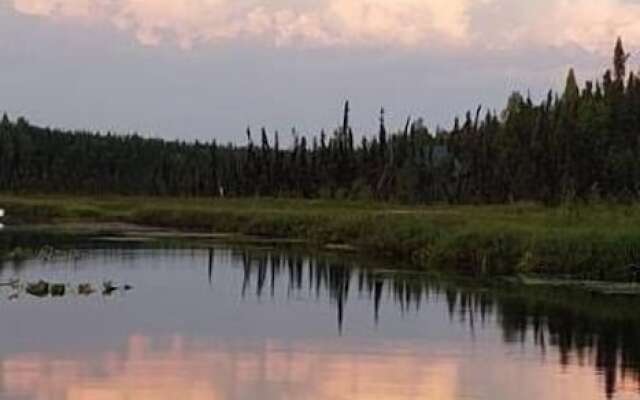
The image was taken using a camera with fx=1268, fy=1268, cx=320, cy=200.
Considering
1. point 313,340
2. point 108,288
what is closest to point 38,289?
point 108,288

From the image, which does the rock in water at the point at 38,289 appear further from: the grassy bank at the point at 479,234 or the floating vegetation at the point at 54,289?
the grassy bank at the point at 479,234

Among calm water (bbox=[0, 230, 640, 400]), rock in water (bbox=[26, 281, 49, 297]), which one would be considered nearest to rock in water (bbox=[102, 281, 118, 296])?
calm water (bbox=[0, 230, 640, 400])

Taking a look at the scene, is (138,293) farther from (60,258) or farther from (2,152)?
(2,152)

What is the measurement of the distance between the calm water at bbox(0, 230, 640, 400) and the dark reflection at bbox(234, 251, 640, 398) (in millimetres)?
49

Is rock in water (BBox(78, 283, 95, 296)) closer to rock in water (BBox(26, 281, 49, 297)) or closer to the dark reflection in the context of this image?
rock in water (BBox(26, 281, 49, 297))

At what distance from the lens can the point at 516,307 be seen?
2817 centimetres

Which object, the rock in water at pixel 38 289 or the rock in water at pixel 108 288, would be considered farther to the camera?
the rock in water at pixel 108 288

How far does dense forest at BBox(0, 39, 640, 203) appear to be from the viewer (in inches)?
2990

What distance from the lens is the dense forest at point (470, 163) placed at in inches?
2990

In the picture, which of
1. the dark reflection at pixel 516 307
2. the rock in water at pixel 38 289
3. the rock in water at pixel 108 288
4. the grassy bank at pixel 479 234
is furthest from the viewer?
the grassy bank at pixel 479 234

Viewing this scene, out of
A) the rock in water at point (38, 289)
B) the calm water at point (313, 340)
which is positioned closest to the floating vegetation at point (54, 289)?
the rock in water at point (38, 289)

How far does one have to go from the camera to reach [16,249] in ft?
143

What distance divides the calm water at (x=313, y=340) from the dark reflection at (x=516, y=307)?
49 millimetres

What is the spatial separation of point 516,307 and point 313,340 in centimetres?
650
